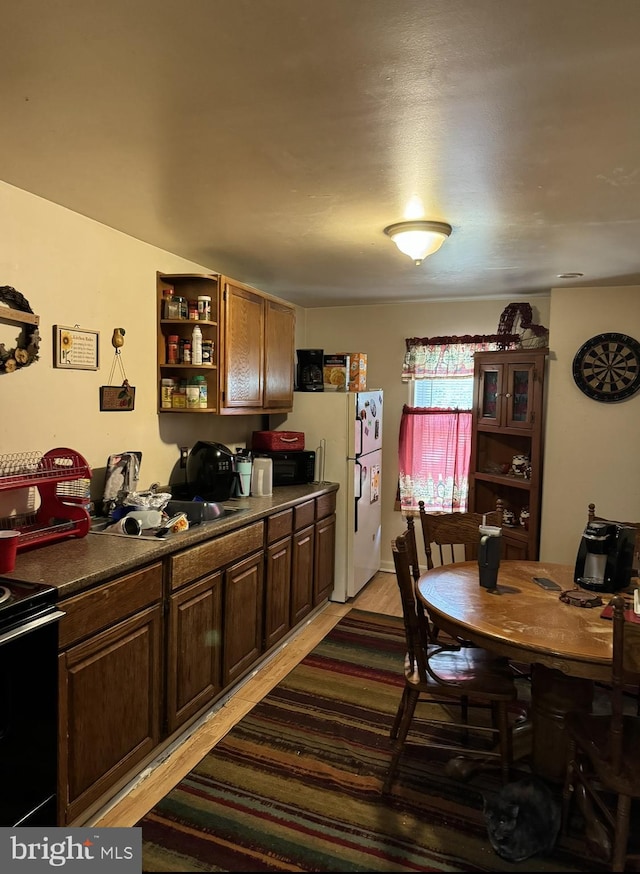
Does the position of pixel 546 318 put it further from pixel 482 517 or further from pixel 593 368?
pixel 482 517

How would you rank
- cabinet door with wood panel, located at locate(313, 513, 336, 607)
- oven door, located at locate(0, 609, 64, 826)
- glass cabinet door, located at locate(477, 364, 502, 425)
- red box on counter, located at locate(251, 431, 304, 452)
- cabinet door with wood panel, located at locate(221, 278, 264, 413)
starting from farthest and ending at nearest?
glass cabinet door, located at locate(477, 364, 502, 425) < red box on counter, located at locate(251, 431, 304, 452) < cabinet door with wood panel, located at locate(313, 513, 336, 607) < cabinet door with wood panel, located at locate(221, 278, 264, 413) < oven door, located at locate(0, 609, 64, 826)

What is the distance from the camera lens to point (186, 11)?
3.77 feet

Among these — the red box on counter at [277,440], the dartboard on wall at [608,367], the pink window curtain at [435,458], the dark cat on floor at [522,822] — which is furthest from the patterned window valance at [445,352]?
the dark cat on floor at [522,822]

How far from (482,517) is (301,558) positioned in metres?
1.11

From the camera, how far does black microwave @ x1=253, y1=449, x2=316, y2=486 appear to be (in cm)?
377

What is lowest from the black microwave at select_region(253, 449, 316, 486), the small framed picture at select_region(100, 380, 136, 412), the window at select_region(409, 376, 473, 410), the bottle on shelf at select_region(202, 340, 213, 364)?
the black microwave at select_region(253, 449, 316, 486)

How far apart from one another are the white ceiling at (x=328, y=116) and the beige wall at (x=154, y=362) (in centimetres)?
19

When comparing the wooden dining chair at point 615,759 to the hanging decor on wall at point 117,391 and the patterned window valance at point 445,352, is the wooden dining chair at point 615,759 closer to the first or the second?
the hanging decor on wall at point 117,391

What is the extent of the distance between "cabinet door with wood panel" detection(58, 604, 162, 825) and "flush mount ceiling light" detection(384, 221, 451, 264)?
1878mm

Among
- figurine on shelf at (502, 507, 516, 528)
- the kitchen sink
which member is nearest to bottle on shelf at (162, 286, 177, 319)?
the kitchen sink

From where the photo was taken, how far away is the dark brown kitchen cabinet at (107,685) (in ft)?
5.80

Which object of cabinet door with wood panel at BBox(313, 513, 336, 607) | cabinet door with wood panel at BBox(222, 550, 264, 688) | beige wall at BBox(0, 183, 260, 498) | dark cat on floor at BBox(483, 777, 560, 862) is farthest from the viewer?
cabinet door with wood panel at BBox(313, 513, 336, 607)

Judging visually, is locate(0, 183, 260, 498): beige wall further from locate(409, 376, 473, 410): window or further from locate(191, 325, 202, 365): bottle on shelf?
locate(409, 376, 473, 410): window

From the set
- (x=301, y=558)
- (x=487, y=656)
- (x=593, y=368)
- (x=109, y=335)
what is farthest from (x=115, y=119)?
(x=593, y=368)
